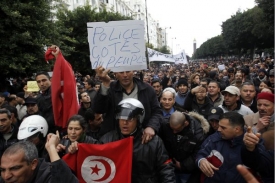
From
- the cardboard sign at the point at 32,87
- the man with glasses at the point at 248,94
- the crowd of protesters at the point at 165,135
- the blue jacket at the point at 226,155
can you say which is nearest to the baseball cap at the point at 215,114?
the crowd of protesters at the point at 165,135

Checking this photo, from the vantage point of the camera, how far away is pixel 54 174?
2178 mm

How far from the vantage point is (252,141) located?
7.19 ft

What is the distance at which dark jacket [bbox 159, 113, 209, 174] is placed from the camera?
3.21 metres

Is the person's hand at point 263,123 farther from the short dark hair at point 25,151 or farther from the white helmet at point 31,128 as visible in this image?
the white helmet at point 31,128

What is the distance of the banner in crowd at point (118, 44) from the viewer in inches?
124

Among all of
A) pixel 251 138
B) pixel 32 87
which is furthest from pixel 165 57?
pixel 251 138

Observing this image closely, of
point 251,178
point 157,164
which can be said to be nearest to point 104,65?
point 157,164

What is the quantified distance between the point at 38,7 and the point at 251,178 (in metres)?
10.4

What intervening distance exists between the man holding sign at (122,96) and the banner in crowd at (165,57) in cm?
1082

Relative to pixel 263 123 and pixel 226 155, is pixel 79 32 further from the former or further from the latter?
pixel 226 155

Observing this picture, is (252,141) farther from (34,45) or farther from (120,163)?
(34,45)

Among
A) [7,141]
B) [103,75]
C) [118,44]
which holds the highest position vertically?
[118,44]

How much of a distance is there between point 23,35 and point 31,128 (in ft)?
24.5

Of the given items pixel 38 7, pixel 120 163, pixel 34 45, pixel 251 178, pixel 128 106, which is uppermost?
pixel 38 7
